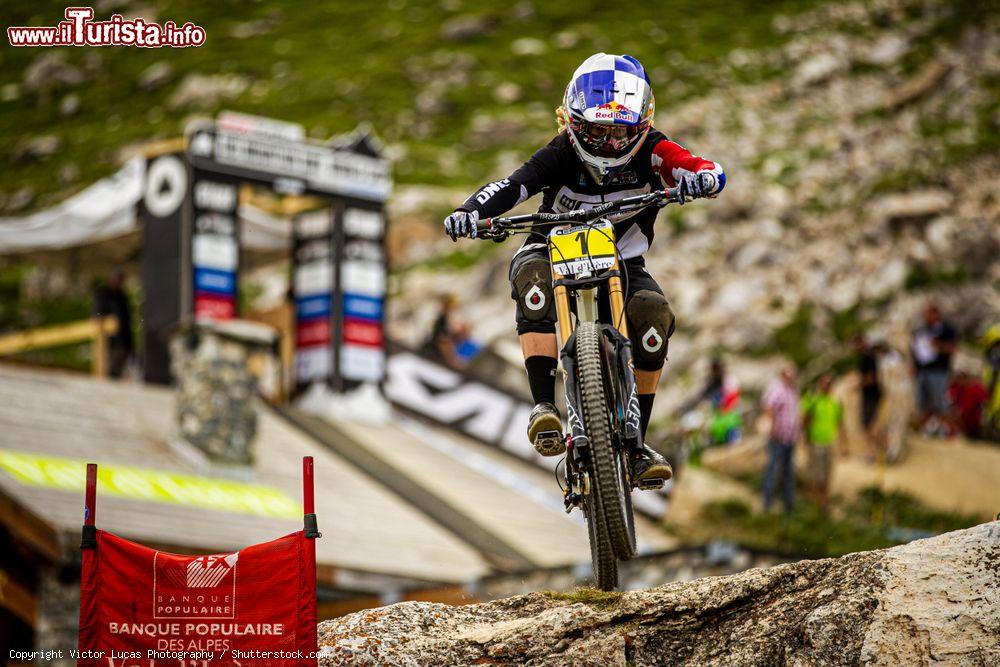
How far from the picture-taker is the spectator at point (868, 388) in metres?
24.8

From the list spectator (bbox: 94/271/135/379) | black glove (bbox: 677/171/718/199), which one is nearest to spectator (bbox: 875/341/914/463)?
spectator (bbox: 94/271/135/379)

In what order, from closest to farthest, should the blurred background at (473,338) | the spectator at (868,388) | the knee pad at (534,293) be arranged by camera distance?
the knee pad at (534,293), the blurred background at (473,338), the spectator at (868,388)

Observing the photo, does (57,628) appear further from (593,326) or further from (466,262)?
(466,262)

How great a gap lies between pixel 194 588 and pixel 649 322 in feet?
10.2

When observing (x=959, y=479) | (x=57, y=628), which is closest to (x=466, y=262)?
(x=959, y=479)

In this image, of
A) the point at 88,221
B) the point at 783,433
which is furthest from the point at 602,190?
the point at 88,221

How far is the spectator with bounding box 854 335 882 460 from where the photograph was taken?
976 inches

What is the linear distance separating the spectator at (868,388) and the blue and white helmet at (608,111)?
15778 millimetres

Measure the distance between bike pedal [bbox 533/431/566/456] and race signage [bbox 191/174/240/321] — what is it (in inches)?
733

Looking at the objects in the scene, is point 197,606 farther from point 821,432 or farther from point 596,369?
point 821,432

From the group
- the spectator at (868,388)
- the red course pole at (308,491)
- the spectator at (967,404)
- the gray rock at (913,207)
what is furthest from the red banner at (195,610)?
the gray rock at (913,207)

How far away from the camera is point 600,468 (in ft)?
27.6

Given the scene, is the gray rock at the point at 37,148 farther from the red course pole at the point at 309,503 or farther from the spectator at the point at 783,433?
the red course pole at the point at 309,503

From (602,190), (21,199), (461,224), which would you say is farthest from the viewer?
(21,199)
